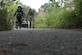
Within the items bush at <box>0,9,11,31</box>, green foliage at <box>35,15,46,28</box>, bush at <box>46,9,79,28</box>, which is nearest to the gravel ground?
bush at <box>0,9,11,31</box>

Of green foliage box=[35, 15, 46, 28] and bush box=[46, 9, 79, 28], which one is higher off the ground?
bush box=[46, 9, 79, 28]

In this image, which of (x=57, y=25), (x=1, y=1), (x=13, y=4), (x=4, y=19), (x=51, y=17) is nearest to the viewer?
(x=4, y=19)

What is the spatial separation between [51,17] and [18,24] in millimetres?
3345

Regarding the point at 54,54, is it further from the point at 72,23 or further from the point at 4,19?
the point at 72,23

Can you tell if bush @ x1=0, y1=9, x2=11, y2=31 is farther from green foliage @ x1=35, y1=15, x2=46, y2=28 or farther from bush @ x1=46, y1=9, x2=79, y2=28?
green foliage @ x1=35, y1=15, x2=46, y2=28

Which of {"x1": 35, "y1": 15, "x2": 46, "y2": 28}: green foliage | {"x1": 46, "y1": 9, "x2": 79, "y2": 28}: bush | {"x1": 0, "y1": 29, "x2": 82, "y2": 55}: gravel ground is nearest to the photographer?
{"x1": 0, "y1": 29, "x2": 82, "y2": 55}: gravel ground

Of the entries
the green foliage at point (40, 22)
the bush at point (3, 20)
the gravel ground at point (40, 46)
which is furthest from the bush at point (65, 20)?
the gravel ground at point (40, 46)

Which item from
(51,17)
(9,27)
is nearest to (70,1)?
(51,17)

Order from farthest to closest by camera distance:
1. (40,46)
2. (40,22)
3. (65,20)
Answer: (40,22)
(65,20)
(40,46)

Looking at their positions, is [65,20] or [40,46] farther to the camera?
[65,20]

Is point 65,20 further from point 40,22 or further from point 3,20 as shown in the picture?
point 40,22

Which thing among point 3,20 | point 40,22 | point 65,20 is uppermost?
point 3,20

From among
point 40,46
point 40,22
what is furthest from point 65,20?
point 40,46

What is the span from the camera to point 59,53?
14.6 ft
